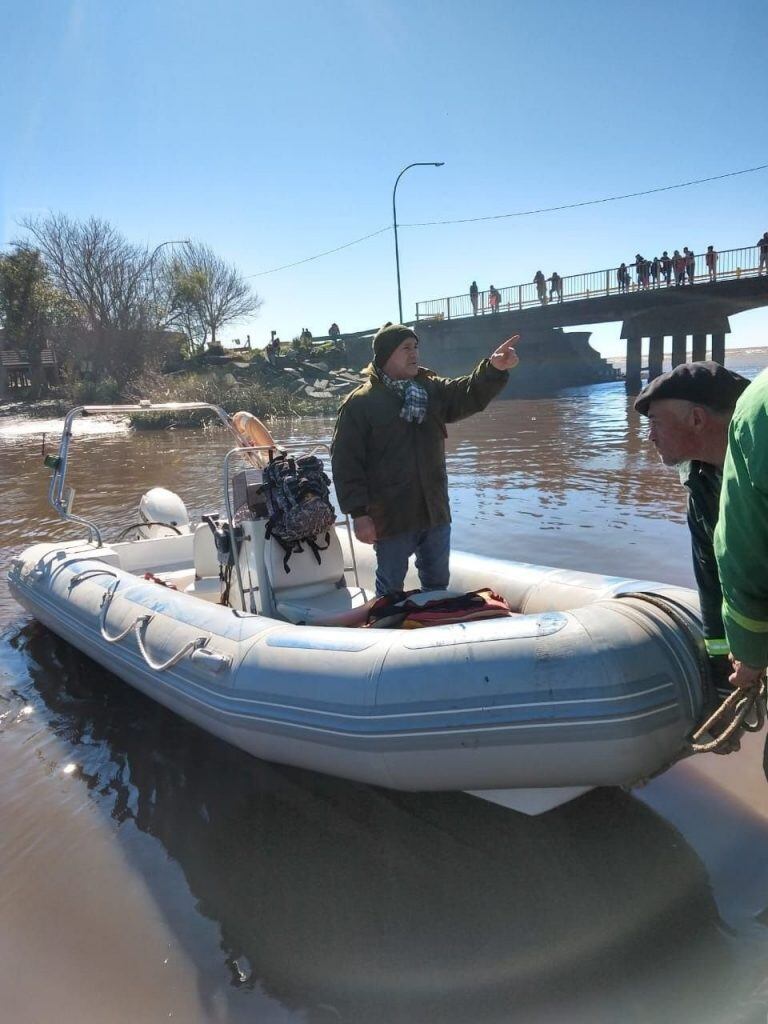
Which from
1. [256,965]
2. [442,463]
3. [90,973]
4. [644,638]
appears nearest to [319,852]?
[256,965]

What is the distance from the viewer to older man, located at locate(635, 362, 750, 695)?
204cm

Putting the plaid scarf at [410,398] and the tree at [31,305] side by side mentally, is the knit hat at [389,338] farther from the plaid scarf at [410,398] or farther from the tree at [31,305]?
the tree at [31,305]

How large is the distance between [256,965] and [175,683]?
141 cm

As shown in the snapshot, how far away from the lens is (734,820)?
2891mm

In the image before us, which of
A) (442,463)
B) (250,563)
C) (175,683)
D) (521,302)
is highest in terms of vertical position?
(521,302)

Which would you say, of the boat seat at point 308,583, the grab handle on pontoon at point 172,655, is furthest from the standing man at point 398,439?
the grab handle on pontoon at point 172,655

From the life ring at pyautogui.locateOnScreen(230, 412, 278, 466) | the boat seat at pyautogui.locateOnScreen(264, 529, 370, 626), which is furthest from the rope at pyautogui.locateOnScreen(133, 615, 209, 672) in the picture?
the life ring at pyautogui.locateOnScreen(230, 412, 278, 466)

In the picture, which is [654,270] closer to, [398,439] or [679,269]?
[679,269]

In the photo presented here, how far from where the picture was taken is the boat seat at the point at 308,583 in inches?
163

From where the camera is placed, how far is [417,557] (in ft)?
13.5

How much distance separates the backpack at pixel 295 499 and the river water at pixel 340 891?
3.64 feet

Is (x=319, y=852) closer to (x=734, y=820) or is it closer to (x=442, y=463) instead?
(x=734, y=820)

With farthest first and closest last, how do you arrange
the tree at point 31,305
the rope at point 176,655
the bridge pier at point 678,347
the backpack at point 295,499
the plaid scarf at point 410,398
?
the tree at point 31,305 < the bridge pier at point 678,347 < the backpack at point 295,499 < the plaid scarf at point 410,398 < the rope at point 176,655

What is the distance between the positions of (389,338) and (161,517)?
3944mm
